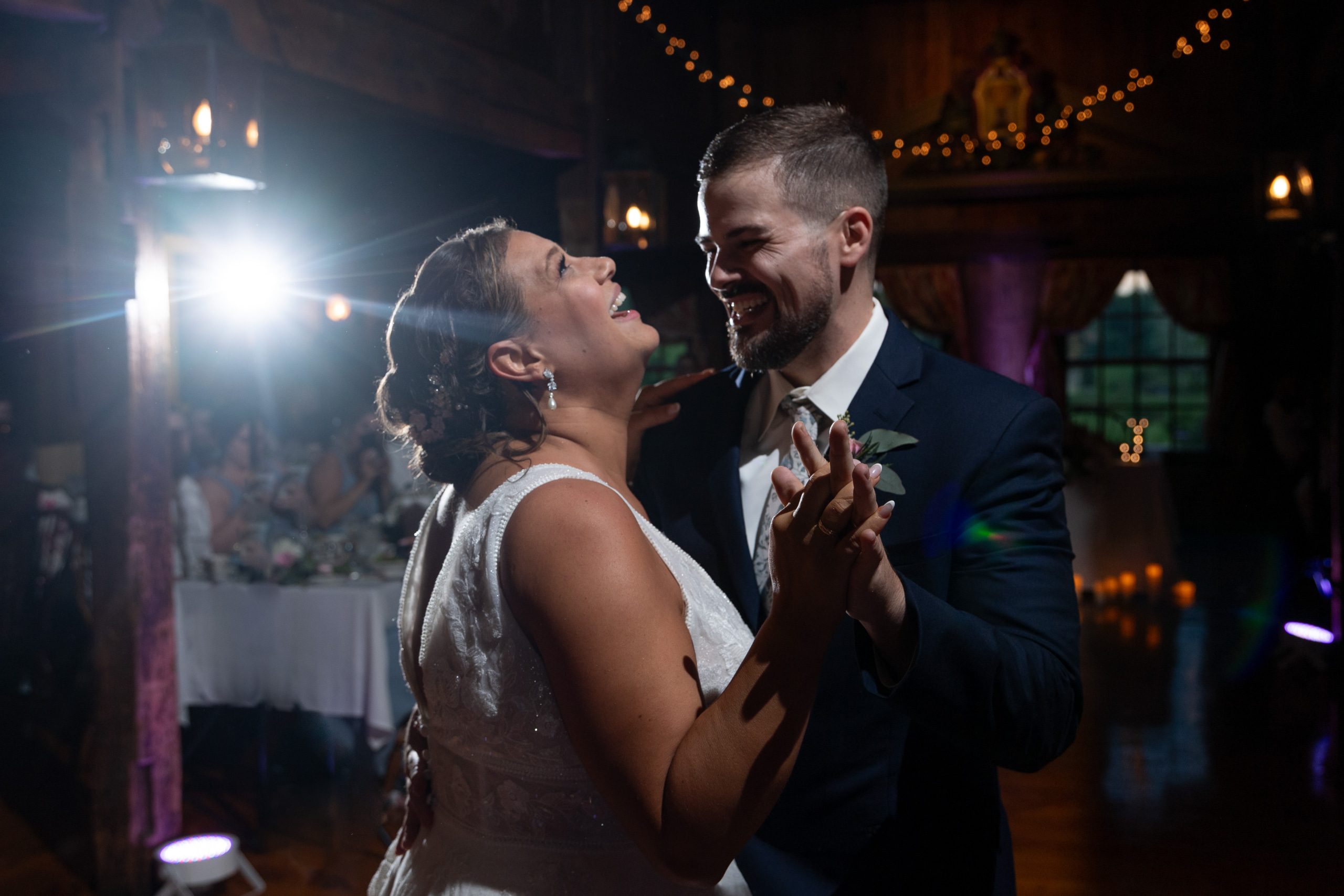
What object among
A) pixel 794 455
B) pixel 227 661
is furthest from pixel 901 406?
pixel 227 661

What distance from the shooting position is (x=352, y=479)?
18.5 feet

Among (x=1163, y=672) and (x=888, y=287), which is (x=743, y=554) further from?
(x=888, y=287)

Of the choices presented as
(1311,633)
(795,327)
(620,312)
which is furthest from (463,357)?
(1311,633)

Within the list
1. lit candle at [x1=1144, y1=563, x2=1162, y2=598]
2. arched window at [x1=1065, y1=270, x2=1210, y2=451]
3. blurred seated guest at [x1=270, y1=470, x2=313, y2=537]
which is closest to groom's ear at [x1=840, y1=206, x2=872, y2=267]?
blurred seated guest at [x1=270, y1=470, x2=313, y2=537]

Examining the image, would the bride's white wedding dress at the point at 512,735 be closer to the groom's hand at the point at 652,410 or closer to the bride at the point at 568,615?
the bride at the point at 568,615

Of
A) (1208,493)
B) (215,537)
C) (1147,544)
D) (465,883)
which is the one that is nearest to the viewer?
(465,883)

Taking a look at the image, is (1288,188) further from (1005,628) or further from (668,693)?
(668,693)

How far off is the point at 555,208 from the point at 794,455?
5.06m

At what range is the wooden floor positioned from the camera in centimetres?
343

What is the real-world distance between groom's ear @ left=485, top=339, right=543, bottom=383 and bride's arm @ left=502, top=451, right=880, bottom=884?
35 centimetres

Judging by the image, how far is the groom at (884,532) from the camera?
119cm

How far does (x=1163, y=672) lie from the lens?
577cm

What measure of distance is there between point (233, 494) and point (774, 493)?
3988 millimetres

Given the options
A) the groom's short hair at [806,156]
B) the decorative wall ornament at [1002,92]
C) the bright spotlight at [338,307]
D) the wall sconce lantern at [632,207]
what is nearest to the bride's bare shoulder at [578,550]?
the groom's short hair at [806,156]
